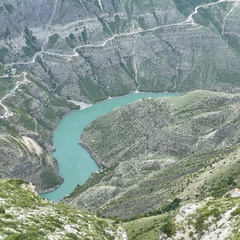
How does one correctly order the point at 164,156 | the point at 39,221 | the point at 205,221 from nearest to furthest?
the point at 39,221 < the point at 205,221 < the point at 164,156

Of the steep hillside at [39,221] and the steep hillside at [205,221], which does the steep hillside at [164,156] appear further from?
the steep hillside at [39,221]

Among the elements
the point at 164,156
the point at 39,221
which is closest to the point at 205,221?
the point at 39,221

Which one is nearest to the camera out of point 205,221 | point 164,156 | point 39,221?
point 39,221

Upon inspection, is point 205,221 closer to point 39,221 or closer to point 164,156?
point 39,221

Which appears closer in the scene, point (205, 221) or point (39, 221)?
point (39, 221)

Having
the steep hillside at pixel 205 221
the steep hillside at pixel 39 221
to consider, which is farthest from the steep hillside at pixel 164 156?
the steep hillside at pixel 39 221

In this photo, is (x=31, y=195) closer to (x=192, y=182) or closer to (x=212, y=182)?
(x=212, y=182)
